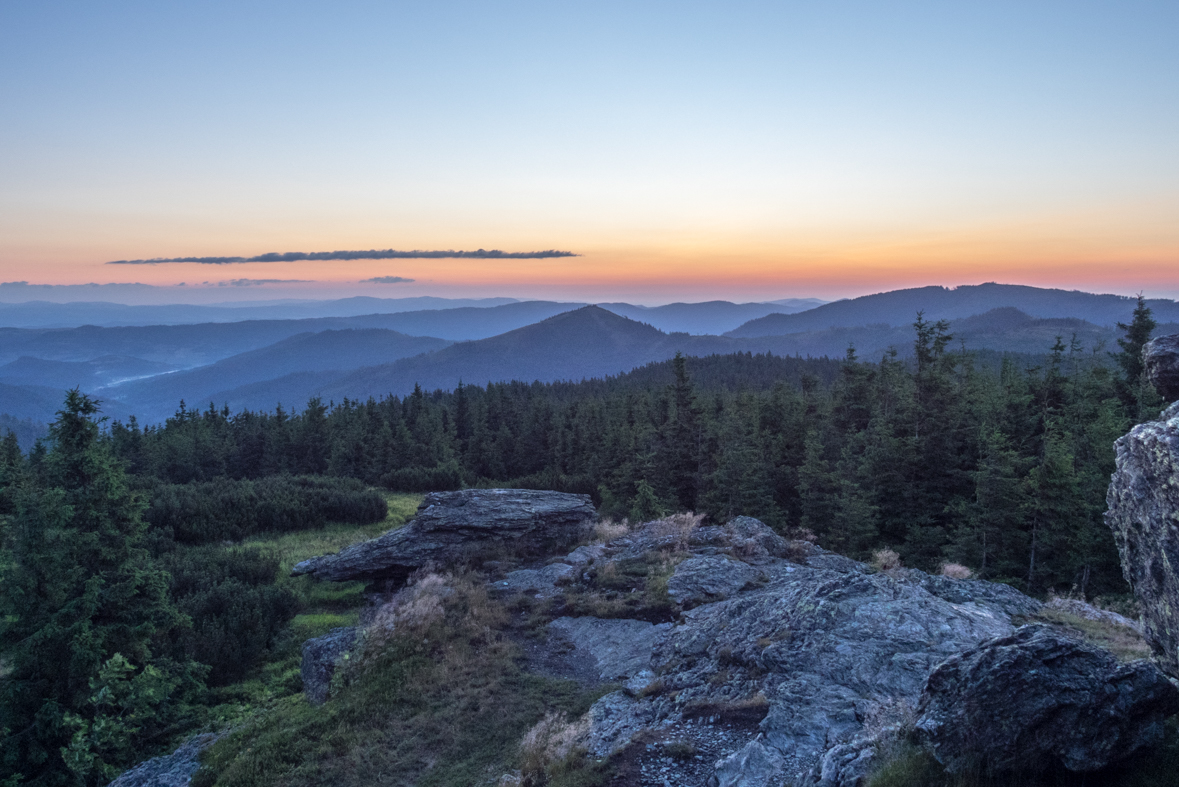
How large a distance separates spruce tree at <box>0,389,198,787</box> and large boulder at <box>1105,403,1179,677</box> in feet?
63.5

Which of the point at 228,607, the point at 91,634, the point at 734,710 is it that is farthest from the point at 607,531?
the point at 91,634

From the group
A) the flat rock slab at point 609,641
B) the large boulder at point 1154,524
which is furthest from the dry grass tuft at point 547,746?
the large boulder at point 1154,524

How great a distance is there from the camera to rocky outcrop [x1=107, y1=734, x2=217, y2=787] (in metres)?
11.5

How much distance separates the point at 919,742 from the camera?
6.34m

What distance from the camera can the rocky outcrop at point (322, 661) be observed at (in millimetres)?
13746

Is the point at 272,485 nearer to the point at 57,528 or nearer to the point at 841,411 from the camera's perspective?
the point at 57,528

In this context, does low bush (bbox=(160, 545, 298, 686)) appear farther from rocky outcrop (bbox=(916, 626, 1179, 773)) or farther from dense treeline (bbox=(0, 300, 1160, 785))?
rocky outcrop (bbox=(916, 626, 1179, 773))

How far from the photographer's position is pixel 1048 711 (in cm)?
565

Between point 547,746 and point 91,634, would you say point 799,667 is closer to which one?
point 547,746

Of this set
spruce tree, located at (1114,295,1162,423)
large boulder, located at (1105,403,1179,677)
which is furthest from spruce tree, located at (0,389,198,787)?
spruce tree, located at (1114,295,1162,423)

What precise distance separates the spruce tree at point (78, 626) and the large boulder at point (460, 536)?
5953mm

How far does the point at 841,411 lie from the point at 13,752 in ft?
150

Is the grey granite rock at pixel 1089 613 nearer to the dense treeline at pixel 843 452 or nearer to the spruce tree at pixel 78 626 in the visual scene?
the dense treeline at pixel 843 452

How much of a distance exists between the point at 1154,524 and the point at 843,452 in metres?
30.2
